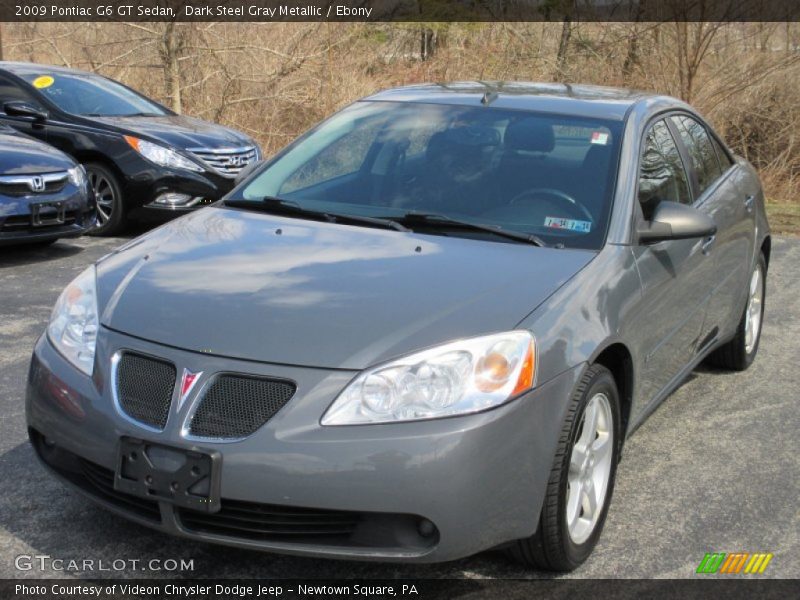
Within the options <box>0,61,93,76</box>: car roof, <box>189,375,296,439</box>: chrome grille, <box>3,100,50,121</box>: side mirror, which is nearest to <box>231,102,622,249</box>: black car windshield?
<box>189,375,296,439</box>: chrome grille

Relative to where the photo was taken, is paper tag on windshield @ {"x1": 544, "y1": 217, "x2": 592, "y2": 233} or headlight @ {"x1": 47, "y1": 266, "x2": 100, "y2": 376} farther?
paper tag on windshield @ {"x1": 544, "y1": 217, "x2": 592, "y2": 233}

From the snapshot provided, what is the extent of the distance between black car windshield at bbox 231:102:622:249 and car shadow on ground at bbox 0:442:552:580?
4.15ft

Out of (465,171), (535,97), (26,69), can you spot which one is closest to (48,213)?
(26,69)

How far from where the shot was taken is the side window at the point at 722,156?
5.73 m

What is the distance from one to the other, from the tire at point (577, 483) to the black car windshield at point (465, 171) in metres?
0.64

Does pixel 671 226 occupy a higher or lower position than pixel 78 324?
higher

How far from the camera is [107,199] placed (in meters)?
9.65

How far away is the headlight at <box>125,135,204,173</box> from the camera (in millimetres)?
9578

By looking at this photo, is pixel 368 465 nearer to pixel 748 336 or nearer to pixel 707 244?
pixel 707 244

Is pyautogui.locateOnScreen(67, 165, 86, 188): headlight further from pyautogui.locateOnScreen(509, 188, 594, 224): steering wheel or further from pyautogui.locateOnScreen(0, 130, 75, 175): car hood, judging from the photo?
pyautogui.locateOnScreen(509, 188, 594, 224): steering wheel

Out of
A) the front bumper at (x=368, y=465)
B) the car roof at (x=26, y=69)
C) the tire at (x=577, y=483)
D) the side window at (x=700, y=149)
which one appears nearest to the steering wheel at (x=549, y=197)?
the tire at (x=577, y=483)

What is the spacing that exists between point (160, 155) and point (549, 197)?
6.15 m

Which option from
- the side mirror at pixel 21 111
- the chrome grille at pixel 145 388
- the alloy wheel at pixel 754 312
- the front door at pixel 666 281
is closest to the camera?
the chrome grille at pixel 145 388

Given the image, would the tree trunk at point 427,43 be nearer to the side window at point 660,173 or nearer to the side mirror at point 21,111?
the side mirror at point 21,111
